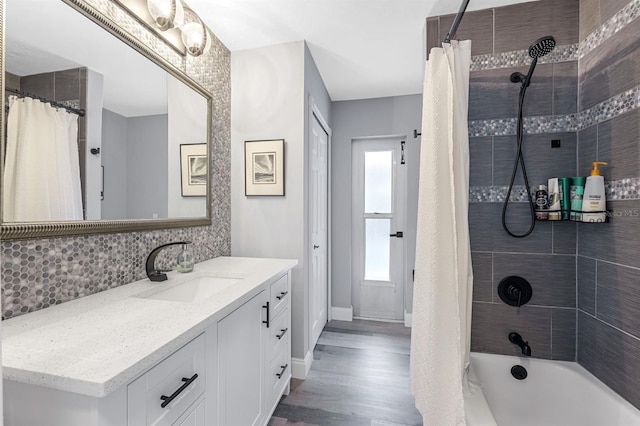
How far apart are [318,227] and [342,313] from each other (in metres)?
1.16

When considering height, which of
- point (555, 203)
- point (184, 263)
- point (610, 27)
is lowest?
point (184, 263)

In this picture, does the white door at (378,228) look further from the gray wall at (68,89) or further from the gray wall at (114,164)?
the gray wall at (68,89)

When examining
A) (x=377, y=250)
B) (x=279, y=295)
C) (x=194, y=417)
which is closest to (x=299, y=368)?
(x=279, y=295)

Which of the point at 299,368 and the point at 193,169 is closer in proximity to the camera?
the point at 193,169

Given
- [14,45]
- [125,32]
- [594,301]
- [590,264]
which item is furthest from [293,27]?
[594,301]

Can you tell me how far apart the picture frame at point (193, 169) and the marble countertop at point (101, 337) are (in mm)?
712

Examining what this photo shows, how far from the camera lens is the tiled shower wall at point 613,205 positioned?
1.27 m

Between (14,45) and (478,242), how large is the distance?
2.31 meters

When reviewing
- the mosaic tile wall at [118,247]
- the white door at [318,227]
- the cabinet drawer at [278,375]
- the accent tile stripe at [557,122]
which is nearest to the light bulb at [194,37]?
the mosaic tile wall at [118,247]

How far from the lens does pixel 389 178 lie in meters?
3.24

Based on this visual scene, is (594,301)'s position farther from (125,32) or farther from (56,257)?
(125,32)

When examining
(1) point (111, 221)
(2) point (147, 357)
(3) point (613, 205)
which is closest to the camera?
(2) point (147, 357)

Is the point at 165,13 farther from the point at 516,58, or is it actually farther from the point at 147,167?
the point at 516,58

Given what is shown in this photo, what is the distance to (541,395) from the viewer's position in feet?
5.16
